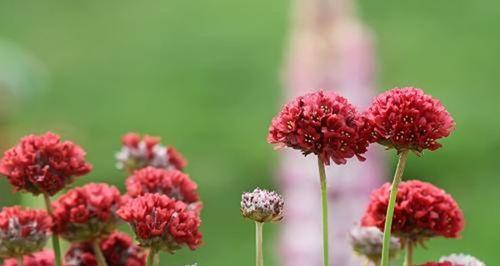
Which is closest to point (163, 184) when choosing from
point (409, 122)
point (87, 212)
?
point (87, 212)

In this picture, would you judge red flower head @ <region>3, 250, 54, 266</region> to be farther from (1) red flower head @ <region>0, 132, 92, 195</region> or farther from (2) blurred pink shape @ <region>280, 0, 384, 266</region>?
(2) blurred pink shape @ <region>280, 0, 384, 266</region>

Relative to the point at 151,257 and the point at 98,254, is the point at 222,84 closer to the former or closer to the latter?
the point at 98,254

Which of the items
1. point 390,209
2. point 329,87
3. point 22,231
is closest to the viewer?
point 390,209

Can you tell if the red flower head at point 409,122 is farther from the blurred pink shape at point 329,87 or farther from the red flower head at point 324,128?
the blurred pink shape at point 329,87

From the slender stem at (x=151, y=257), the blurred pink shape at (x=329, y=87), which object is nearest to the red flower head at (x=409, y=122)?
the slender stem at (x=151, y=257)

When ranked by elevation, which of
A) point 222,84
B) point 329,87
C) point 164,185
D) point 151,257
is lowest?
point 151,257

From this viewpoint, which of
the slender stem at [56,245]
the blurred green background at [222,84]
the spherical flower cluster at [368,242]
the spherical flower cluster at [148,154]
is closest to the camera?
the slender stem at [56,245]

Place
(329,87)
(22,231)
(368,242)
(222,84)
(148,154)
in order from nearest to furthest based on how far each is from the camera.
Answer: (22,231) → (368,242) → (148,154) → (329,87) → (222,84)
